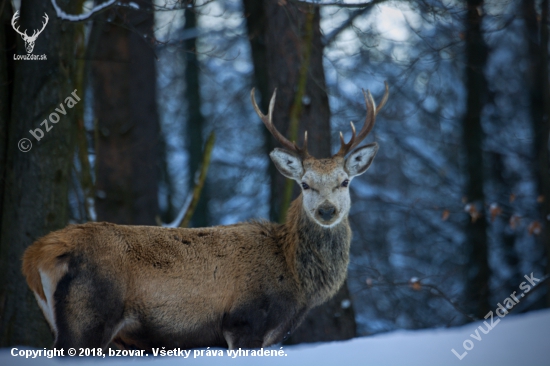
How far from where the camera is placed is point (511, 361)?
4.93 meters

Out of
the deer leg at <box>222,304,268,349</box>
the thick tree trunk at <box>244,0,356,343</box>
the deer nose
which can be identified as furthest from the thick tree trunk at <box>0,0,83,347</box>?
the thick tree trunk at <box>244,0,356,343</box>

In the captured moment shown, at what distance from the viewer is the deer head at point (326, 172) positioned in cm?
617

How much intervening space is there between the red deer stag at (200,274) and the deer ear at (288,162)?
13 millimetres

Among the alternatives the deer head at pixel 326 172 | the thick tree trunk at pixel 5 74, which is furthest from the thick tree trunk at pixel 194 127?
the deer head at pixel 326 172

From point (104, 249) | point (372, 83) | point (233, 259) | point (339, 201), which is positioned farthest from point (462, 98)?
point (104, 249)

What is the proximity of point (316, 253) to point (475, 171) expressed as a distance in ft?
A: 30.2

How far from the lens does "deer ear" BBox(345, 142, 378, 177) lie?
667cm

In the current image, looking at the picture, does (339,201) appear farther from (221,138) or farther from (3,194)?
(221,138)

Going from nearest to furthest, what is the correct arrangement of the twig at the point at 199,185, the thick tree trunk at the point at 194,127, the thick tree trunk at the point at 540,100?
the twig at the point at 199,185
the thick tree trunk at the point at 540,100
the thick tree trunk at the point at 194,127

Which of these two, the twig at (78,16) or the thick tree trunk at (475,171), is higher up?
the twig at (78,16)

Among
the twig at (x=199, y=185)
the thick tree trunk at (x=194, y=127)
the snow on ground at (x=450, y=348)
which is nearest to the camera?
the snow on ground at (x=450, y=348)

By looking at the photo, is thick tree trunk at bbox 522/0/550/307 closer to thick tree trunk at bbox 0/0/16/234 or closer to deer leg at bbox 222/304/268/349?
deer leg at bbox 222/304/268/349

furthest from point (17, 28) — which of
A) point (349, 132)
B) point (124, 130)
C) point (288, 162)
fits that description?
point (349, 132)

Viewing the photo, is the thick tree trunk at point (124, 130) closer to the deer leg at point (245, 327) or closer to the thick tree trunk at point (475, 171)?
the deer leg at point (245, 327)
